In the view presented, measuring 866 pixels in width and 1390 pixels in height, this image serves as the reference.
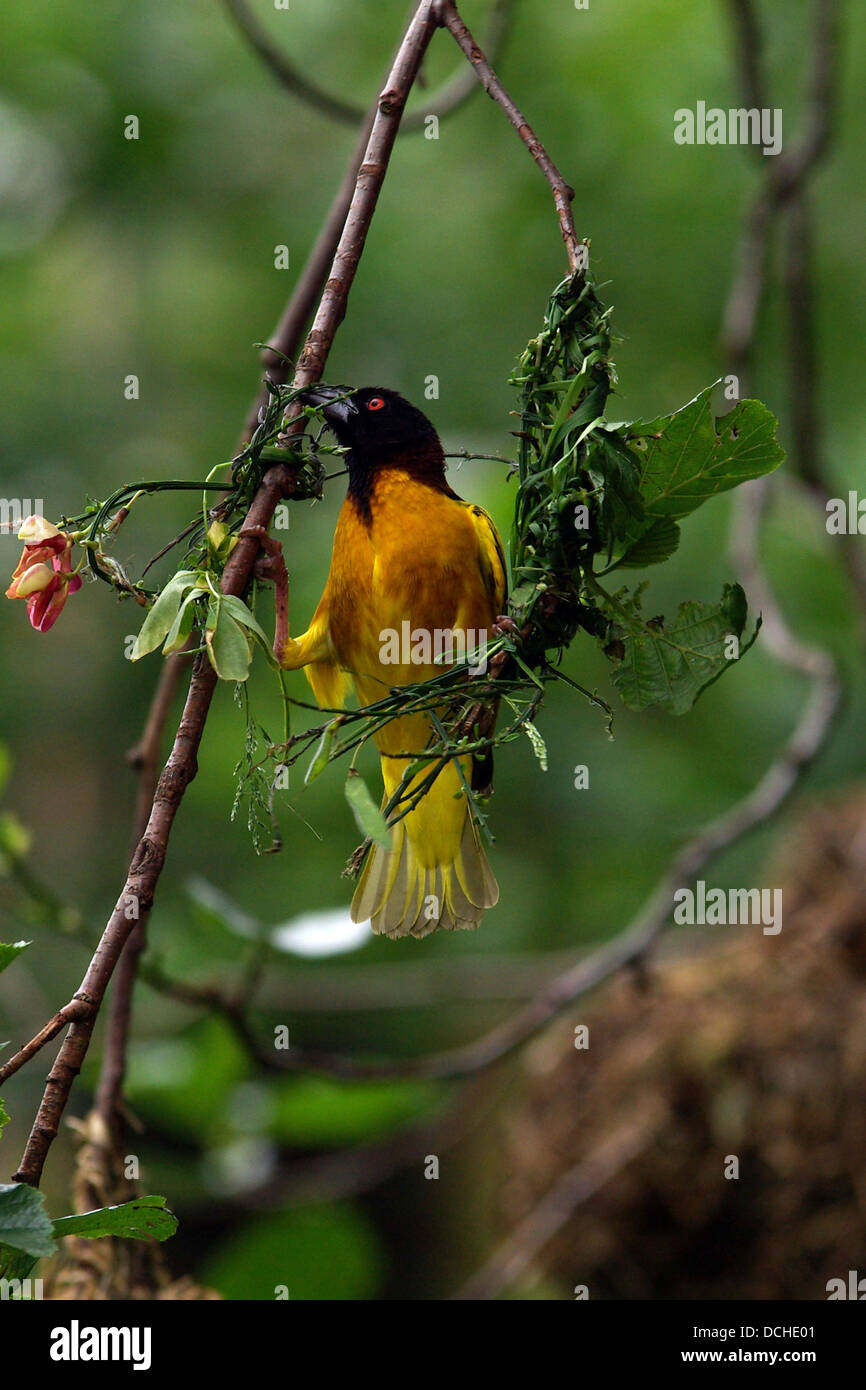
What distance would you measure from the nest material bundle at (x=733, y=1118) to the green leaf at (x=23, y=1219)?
1.62 metres

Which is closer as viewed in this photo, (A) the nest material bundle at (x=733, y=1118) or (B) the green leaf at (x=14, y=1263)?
(B) the green leaf at (x=14, y=1263)

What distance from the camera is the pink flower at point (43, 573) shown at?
1.08 metres

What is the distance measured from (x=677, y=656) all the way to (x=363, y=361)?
3.47 meters

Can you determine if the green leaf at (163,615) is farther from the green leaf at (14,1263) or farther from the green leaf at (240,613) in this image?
the green leaf at (14,1263)

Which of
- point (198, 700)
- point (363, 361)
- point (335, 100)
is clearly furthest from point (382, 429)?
point (363, 361)

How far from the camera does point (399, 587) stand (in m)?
1.96

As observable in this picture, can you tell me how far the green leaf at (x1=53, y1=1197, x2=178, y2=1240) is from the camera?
1009mm

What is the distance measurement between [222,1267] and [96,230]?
3818 mm

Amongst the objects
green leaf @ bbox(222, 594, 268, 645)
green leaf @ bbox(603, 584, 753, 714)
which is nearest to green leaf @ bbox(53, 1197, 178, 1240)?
green leaf @ bbox(222, 594, 268, 645)

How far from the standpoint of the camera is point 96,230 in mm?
4867

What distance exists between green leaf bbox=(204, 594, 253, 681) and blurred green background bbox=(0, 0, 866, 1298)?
7.30ft

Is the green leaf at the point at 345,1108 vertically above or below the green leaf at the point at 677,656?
below

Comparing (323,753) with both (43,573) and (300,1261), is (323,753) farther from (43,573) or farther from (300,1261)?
(300,1261)

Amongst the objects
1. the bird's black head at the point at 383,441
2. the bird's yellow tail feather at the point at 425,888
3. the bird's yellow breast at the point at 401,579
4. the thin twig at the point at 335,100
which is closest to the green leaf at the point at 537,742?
the bird's yellow tail feather at the point at 425,888
